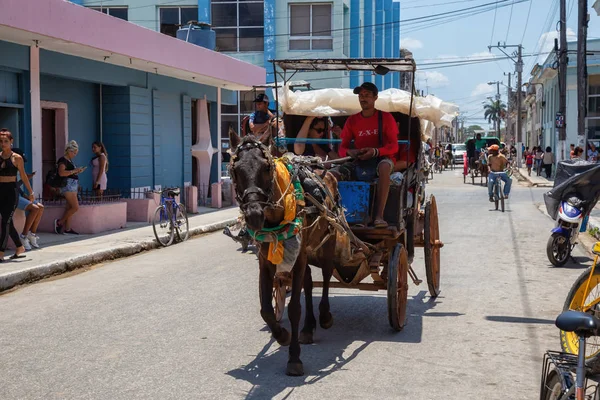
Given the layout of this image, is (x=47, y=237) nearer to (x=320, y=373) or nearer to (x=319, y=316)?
(x=319, y=316)

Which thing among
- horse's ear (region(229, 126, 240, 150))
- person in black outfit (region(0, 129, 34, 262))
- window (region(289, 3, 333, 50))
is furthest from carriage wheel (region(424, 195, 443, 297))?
window (region(289, 3, 333, 50))

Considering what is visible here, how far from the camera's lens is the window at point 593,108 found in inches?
1719

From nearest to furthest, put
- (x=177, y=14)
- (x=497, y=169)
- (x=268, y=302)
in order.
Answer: (x=268, y=302), (x=497, y=169), (x=177, y=14)

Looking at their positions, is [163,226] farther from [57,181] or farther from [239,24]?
[239,24]

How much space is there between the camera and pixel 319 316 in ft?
26.4

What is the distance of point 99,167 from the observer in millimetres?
17844

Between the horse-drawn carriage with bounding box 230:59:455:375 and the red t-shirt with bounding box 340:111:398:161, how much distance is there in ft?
1.08

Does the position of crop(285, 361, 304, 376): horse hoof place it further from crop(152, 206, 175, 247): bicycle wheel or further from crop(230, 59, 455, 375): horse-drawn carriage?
crop(152, 206, 175, 247): bicycle wheel

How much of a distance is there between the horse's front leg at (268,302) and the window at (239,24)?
3286 centimetres

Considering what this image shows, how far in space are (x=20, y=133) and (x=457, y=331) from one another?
33.5 feet

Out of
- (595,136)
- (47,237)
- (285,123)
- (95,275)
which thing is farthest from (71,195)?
(595,136)

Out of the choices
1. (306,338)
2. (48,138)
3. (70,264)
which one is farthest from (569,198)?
(48,138)

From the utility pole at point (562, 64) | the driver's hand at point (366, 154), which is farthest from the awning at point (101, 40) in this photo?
the utility pole at point (562, 64)

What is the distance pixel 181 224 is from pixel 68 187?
2.27 meters
